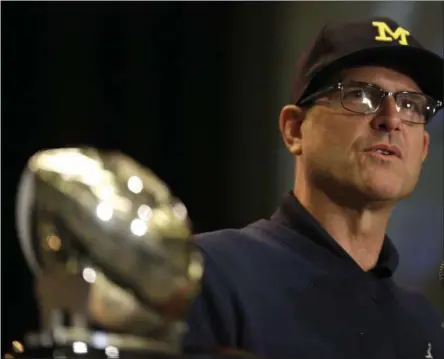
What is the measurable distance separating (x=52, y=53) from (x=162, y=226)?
37 centimetres

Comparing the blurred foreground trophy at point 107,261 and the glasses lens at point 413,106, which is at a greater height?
the glasses lens at point 413,106

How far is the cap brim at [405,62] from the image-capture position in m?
0.71

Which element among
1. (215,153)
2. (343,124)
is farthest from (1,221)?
(343,124)

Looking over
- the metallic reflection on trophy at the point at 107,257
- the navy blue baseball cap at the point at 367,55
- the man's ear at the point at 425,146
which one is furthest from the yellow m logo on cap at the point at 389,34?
the metallic reflection on trophy at the point at 107,257

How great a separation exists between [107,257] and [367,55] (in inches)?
15.1

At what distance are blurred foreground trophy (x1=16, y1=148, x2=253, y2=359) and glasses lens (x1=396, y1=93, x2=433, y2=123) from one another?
1.09 feet

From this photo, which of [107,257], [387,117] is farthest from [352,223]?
[107,257]

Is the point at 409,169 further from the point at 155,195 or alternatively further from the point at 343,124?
the point at 155,195

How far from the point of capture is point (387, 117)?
2.31 feet

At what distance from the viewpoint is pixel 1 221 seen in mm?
752

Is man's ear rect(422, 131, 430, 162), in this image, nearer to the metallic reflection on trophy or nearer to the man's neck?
the man's neck

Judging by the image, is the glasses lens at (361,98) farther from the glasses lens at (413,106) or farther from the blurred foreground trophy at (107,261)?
the blurred foreground trophy at (107,261)

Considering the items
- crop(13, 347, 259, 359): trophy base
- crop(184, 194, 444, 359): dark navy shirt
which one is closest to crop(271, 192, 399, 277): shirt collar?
crop(184, 194, 444, 359): dark navy shirt

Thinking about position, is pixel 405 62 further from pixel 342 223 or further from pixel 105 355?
pixel 105 355
